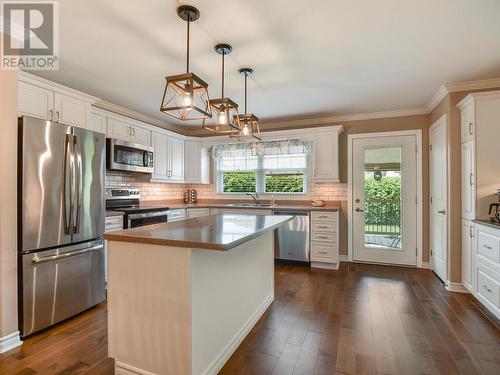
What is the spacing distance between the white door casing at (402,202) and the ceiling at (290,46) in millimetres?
882

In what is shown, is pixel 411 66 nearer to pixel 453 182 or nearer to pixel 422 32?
pixel 422 32

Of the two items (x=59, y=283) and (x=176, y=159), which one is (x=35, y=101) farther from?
(x=176, y=159)

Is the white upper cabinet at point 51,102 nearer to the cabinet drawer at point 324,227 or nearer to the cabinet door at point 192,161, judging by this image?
the cabinet door at point 192,161

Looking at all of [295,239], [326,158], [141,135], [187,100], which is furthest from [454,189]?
[141,135]

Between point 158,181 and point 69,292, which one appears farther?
point 158,181

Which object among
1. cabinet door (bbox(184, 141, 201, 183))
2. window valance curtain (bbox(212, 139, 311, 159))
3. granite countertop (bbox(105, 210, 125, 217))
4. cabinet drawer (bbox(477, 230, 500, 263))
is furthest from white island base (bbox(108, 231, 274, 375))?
cabinet door (bbox(184, 141, 201, 183))

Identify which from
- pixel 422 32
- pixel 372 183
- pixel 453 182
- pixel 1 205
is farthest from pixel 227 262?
pixel 372 183

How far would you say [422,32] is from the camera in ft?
7.13

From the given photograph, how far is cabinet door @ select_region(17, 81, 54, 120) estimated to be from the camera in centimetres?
245

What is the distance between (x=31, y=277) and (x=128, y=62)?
2102 mm

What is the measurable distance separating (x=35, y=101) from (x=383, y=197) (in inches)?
182

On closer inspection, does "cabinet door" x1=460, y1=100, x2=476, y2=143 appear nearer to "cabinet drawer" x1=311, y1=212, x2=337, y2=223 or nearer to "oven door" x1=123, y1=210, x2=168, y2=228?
"cabinet drawer" x1=311, y1=212, x2=337, y2=223

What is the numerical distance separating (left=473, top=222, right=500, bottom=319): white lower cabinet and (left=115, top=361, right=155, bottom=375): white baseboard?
9.59 ft

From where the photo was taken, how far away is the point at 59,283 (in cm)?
246
